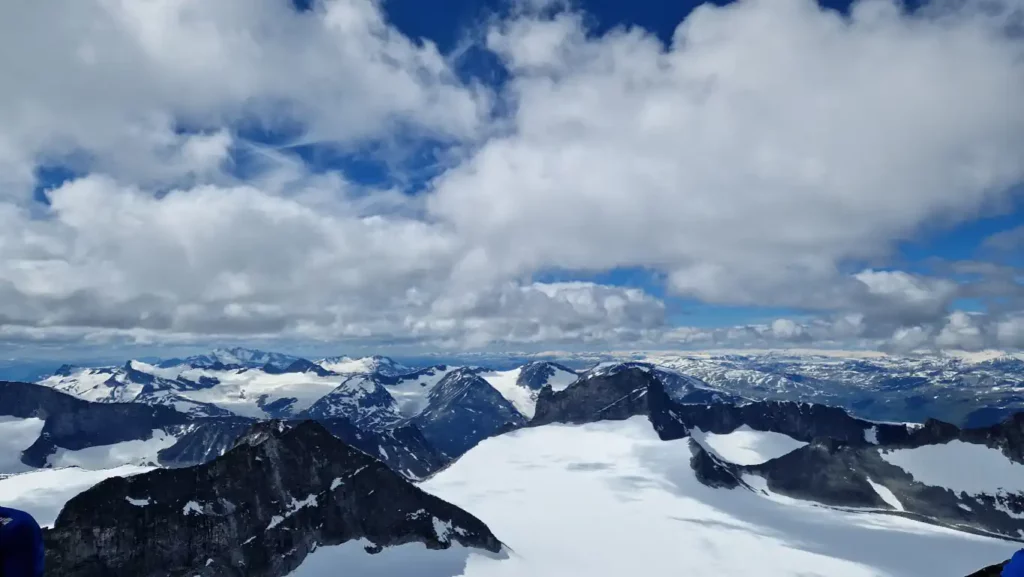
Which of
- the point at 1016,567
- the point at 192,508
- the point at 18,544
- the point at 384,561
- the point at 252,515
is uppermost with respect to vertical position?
the point at 1016,567

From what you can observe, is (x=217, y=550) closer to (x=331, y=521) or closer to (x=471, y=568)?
(x=331, y=521)

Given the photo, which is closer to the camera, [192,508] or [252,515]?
[192,508]

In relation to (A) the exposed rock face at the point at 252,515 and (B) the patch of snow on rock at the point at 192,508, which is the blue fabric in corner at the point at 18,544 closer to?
(A) the exposed rock face at the point at 252,515

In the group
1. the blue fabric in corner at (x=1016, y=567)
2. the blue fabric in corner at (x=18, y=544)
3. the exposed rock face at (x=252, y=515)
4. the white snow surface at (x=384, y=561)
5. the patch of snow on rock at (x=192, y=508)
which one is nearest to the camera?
the blue fabric in corner at (x=1016, y=567)

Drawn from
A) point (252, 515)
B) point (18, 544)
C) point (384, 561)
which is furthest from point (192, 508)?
point (18, 544)

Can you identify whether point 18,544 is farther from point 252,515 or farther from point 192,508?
point 252,515

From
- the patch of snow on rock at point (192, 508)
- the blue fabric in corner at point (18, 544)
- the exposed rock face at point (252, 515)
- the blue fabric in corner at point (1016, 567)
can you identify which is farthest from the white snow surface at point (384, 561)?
the blue fabric in corner at point (1016, 567)

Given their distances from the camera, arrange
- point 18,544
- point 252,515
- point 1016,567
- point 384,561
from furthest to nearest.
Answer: point 384,561
point 252,515
point 18,544
point 1016,567

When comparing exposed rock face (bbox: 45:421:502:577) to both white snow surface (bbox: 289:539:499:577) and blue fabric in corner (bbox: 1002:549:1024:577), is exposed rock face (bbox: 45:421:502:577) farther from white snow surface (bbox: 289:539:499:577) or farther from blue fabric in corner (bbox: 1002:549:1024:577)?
blue fabric in corner (bbox: 1002:549:1024:577)

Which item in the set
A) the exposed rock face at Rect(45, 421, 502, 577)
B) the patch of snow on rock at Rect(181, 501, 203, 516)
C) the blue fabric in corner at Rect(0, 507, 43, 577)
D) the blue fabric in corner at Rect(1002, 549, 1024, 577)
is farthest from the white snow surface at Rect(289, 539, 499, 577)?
the blue fabric in corner at Rect(1002, 549, 1024, 577)
